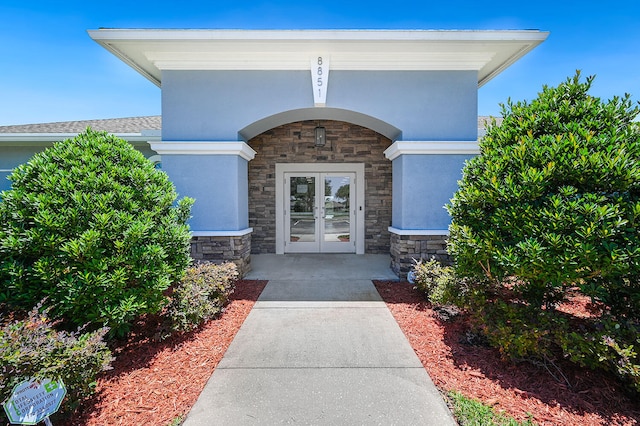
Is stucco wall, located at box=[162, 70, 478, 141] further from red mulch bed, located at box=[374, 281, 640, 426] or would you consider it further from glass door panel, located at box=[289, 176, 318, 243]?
red mulch bed, located at box=[374, 281, 640, 426]

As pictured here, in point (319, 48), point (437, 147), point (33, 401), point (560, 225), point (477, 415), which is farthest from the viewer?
point (437, 147)

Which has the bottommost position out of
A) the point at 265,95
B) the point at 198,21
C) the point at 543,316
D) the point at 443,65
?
the point at 543,316

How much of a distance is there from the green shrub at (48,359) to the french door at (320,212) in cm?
566

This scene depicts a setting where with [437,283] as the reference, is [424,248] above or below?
above

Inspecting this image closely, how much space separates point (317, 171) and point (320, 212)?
3.66ft

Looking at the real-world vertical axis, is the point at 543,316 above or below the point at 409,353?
above

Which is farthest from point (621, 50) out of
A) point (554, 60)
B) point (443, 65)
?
point (443, 65)

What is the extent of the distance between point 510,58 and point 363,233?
490 cm

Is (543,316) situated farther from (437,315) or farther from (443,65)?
(443,65)

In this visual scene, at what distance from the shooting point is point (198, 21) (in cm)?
568

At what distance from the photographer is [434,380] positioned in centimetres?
270

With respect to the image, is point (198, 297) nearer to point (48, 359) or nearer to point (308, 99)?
point (48, 359)

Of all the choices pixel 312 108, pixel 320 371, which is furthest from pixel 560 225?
pixel 312 108

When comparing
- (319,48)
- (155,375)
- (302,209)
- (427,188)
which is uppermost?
(319,48)
